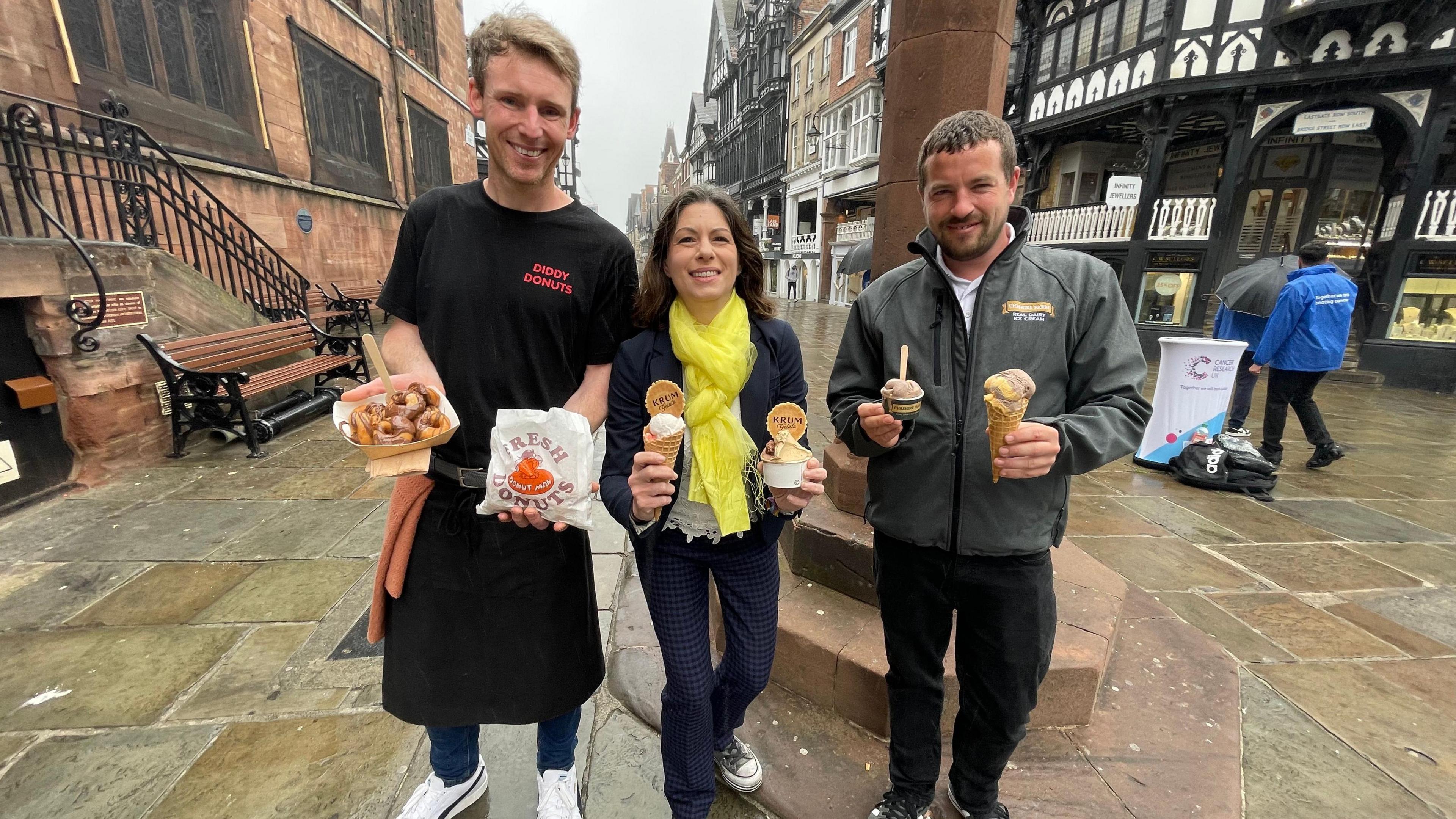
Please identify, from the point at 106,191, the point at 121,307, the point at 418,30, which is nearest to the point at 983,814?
the point at 121,307

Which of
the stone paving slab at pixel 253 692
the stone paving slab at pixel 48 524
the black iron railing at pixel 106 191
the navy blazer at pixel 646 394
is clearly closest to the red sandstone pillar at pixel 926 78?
the navy blazer at pixel 646 394

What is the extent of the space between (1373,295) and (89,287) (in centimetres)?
1842

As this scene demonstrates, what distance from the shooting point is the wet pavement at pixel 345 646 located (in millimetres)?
2084

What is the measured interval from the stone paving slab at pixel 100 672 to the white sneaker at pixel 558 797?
1.74 metres

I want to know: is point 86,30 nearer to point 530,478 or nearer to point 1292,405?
point 530,478

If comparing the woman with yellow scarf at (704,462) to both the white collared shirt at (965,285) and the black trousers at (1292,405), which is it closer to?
the white collared shirt at (965,285)

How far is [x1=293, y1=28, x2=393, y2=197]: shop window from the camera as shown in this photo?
33.3 feet

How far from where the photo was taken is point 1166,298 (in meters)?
12.8

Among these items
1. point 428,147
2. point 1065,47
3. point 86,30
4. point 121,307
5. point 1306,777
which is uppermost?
point 1065,47

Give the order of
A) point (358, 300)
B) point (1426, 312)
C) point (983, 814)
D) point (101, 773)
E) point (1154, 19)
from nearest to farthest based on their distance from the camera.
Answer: point (983, 814) < point (101, 773) < point (1426, 312) < point (358, 300) < point (1154, 19)

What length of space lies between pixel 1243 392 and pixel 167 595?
30.6 ft

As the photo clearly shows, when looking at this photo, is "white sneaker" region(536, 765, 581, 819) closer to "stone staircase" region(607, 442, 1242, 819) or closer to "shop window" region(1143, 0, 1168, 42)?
"stone staircase" region(607, 442, 1242, 819)

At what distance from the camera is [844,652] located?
2355 mm

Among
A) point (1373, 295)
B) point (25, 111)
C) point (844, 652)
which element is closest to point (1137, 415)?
point (844, 652)
